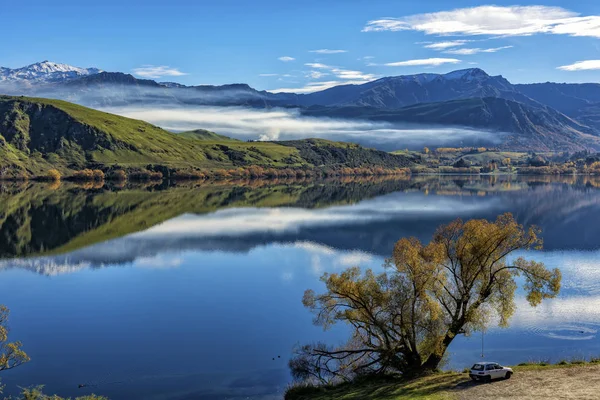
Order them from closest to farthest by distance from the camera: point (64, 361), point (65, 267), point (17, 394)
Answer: point (17, 394)
point (64, 361)
point (65, 267)

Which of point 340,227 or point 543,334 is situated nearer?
point 543,334

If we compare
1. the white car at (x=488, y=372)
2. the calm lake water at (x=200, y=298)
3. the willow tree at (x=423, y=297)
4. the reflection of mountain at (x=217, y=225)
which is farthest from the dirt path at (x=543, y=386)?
the reflection of mountain at (x=217, y=225)

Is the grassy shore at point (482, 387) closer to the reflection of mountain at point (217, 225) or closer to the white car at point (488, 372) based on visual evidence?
the white car at point (488, 372)

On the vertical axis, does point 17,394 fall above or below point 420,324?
below

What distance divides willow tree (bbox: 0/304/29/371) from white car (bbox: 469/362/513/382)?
28727 mm

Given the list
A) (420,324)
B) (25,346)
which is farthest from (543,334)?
(25,346)

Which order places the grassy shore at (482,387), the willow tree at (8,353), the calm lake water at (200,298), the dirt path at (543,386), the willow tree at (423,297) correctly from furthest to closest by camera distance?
the calm lake water at (200,298) → the willow tree at (423,297) → the grassy shore at (482,387) → the willow tree at (8,353) → the dirt path at (543,386)

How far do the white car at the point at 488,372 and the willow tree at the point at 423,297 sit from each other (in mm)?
3802

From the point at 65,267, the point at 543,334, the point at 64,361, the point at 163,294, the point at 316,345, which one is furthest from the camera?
the point at 65,267

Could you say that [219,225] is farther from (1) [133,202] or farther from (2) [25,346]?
(2) [25,346]

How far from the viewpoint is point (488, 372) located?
39438 millimetres

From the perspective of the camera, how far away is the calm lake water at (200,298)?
48.2 meters

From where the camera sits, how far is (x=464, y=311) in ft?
151

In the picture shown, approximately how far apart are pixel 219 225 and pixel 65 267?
53942 mm
